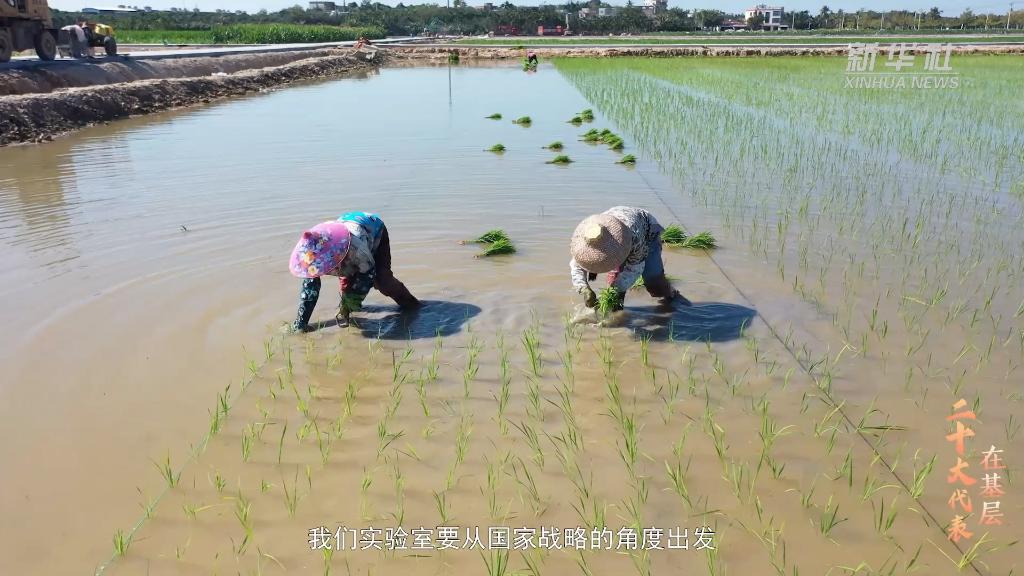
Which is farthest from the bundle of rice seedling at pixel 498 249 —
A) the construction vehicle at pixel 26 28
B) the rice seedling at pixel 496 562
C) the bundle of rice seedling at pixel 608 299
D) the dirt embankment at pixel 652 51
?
the dirt embankment at pixel 652 51

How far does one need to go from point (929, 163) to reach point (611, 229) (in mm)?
5916

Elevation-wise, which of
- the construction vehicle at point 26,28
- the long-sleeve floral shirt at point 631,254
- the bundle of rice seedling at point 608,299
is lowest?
the bundle of rice seedling at point 608,299

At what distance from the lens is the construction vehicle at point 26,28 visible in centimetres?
1341

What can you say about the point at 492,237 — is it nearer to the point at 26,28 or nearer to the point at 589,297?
the point at 589,297

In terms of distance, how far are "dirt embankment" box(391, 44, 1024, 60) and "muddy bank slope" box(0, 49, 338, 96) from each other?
41.5 feet

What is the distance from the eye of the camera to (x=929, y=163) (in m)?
7.30

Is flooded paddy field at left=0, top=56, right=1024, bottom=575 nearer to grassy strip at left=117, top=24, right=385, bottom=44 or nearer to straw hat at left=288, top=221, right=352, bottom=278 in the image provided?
→ straw hat at left=288, top=221, right=352, bottom=278

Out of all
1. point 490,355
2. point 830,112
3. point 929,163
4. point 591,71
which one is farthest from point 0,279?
point 591,71

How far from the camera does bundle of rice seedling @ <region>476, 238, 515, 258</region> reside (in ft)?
15.5

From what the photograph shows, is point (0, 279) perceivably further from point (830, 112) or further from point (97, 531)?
point (830, 112)

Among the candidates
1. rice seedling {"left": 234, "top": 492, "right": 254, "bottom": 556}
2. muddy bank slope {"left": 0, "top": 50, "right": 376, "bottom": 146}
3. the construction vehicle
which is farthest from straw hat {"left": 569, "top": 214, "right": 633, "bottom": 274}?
the construction vehicle

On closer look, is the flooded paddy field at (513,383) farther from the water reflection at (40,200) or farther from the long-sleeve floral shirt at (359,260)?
the long-sleeve floral shirt at (359,260)

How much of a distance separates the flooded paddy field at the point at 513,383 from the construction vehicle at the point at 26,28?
8.90m

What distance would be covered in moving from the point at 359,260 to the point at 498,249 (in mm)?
1489
